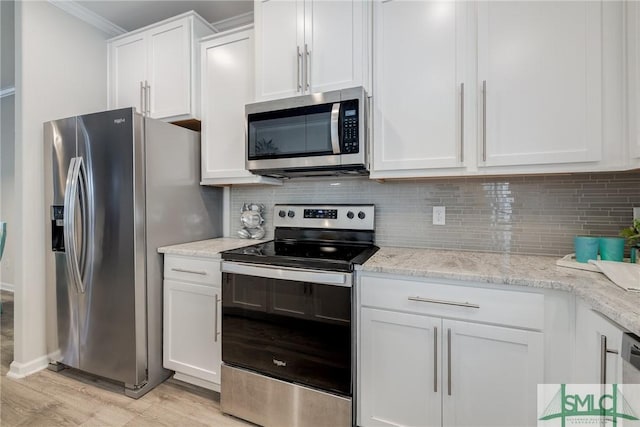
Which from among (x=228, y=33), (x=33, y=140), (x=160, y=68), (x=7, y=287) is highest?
(x=228, y=33)

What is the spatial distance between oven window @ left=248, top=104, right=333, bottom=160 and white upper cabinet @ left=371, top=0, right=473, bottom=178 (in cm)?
29

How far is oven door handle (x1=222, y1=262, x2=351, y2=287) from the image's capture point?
1339 millimetres

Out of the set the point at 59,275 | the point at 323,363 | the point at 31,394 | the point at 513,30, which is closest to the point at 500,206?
the point at 513,30

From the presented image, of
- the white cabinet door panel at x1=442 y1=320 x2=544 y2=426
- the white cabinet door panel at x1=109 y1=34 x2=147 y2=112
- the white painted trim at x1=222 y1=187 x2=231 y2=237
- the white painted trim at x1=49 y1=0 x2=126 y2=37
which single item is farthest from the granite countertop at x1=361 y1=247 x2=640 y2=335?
the white painted trim at x1=49 y1=0 x2=126 y2=37

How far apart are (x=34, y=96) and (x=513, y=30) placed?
2.93 m

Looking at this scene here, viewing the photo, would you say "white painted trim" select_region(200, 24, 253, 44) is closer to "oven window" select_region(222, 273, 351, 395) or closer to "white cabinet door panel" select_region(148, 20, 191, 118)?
"white cabinet door panel" select_region(148, 20, 191, 118)

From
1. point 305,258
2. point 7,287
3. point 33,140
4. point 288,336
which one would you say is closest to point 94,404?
point 288,336

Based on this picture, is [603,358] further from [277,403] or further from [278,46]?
[278,46]

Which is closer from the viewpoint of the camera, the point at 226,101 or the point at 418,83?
the point at 418,83

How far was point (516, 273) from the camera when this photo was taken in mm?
1190

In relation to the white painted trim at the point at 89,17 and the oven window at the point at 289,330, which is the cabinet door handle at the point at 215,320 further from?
the white painted trim at the point at 89,17

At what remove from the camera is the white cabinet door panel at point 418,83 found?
4.88 feet

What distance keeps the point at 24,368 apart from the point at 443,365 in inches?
104

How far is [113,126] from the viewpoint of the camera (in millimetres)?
1782
